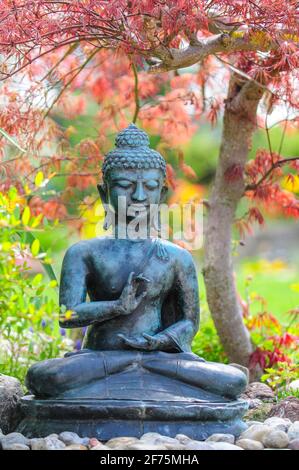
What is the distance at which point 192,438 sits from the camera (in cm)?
434

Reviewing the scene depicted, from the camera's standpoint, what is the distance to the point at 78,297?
472 centimetres

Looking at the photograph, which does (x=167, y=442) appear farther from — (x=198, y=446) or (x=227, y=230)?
(x=227, y=230)

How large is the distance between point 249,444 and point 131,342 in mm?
848

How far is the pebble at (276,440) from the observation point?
4109 millimetres

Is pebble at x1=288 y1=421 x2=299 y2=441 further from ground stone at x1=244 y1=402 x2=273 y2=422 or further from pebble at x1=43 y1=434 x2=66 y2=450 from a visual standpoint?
pebble at x1=43 y1=434 x2=66 y2=450

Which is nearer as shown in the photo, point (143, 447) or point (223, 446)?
point (143, 447)

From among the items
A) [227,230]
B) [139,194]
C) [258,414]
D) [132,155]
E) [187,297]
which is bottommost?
[258,414]

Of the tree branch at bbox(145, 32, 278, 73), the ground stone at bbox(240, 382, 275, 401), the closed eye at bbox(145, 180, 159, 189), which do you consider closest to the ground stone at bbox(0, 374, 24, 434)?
the closed eye at bbox(145, 180, 159, 189)

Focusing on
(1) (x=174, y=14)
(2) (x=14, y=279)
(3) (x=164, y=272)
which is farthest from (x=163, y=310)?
(1) (x=174, y=14)

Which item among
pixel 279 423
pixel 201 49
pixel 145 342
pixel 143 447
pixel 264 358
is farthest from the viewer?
pixel 264 358

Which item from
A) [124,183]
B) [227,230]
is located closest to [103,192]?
[124,183]

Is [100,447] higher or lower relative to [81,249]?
lower

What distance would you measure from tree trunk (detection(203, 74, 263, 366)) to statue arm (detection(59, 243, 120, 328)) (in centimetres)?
204

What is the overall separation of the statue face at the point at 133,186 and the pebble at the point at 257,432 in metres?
1.27
